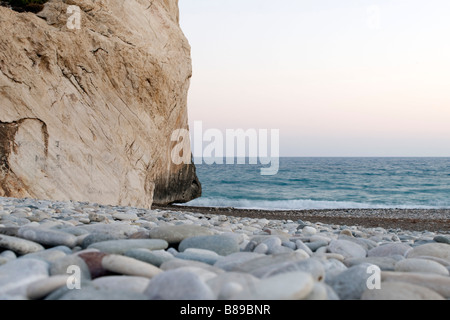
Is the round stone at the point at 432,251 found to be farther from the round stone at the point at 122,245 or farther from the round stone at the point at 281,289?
the round stone at the point at 122,245

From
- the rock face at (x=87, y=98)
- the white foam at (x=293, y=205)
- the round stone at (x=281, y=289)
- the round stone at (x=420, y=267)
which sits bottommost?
the white foam at (x=293, y=205)

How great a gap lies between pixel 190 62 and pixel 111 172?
513 cm

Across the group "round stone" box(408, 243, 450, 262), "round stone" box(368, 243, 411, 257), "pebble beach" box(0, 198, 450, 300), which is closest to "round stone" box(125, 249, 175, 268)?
"pebble beach" box(0, 198, 450, 300)

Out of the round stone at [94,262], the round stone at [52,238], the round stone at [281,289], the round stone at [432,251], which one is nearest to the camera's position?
the round stone at [281,289]

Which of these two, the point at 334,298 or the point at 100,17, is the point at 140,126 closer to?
the point at 100,17

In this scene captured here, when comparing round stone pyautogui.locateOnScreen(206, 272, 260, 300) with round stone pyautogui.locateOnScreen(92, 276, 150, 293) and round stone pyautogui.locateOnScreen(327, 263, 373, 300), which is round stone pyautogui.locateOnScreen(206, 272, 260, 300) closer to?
round stone pyautogui.locateOnScreen(92, 276, 150, 293)

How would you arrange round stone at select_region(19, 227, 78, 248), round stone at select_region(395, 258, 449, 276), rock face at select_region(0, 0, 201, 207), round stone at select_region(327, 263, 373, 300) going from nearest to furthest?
round stone at select_region(327, 263, 373, 300), round stone at select_region(395, 258, 449, 276), round stone at select_region(19, 227, 78, 248), rock face at select_region(0, 0, 201, 207)

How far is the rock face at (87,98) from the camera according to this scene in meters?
8.25

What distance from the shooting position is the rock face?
8250 millimetres

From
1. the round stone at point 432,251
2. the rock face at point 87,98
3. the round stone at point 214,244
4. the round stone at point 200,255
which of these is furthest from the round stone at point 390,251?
the rock face at point 87,98

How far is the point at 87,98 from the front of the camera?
9.51m

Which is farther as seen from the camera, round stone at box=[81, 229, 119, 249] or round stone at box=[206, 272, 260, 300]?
round stone at box=[81, 229, 119, 249]

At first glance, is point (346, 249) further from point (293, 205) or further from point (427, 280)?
point (293, 205)

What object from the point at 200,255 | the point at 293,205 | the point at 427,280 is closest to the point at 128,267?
the point at 200,255
